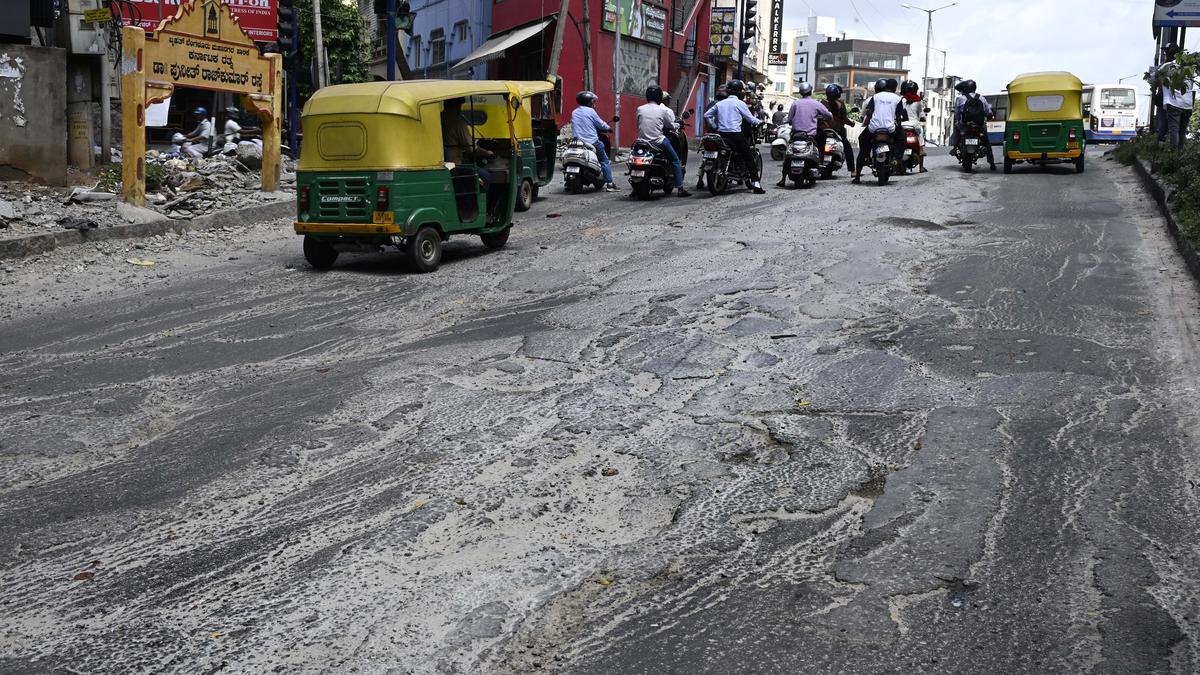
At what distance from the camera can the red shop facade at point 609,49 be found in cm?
3347

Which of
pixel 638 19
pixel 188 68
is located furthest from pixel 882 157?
pixel 638 19

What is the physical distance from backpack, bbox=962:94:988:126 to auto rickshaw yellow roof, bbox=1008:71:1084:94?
1.92 feet

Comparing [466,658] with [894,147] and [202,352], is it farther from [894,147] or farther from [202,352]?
[894,147]

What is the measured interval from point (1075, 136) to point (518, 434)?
17.7 m

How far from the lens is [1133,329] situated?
7.47 meters

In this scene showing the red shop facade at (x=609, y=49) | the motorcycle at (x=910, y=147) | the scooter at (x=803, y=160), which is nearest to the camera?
the scooter at (x=803, y=160)

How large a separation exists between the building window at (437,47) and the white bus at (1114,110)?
23042 mm

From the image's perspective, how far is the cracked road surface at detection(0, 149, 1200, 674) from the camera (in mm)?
3445

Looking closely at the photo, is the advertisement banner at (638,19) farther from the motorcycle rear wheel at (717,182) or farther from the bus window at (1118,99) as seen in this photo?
the motorcycle rear wheel at (717,182)

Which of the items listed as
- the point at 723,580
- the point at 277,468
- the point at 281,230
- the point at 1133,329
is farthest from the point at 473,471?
Result: the point at 281,230

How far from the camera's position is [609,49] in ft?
116

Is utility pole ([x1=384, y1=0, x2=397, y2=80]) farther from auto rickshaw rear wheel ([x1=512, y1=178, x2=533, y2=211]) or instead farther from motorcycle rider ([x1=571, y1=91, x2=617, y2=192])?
auto rickshaw rear wheel ([x1=512, y1=178, x2=533, y2=211])

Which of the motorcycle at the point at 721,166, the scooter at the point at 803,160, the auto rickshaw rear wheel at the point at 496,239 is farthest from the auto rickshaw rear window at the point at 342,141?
the scooter at the point at 803,160

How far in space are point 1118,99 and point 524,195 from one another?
103 feet
